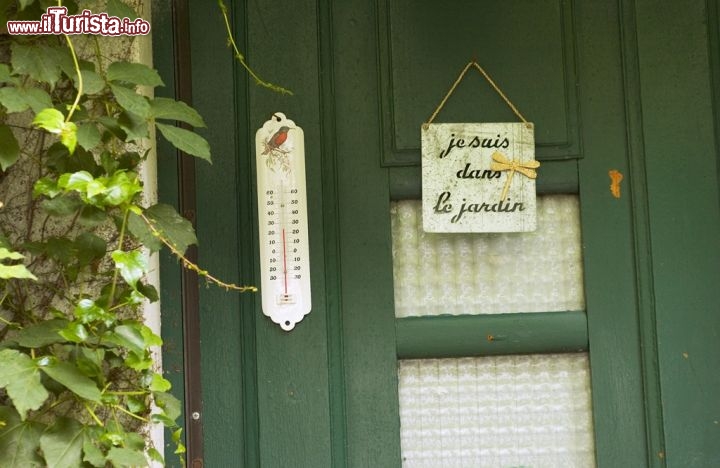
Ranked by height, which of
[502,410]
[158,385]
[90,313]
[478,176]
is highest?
[478,176]

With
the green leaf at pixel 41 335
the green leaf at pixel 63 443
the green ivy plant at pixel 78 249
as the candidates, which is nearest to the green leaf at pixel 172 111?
the green ivy plant at pixel 78 249

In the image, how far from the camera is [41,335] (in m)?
1.20

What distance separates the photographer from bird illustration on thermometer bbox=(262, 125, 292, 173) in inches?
61.7

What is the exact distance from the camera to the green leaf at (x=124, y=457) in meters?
1.17

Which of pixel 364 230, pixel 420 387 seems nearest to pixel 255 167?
pixel 364 230

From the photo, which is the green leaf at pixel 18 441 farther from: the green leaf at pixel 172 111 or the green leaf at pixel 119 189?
the green leaf at pixel 172 111

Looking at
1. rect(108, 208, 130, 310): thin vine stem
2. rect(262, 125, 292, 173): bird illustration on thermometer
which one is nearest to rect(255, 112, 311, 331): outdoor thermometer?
rect(262, 125, 292, 173): bird illustration on thermometer

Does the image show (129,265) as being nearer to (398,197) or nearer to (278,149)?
(278,149)

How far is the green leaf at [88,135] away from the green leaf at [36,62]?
8 centimetres

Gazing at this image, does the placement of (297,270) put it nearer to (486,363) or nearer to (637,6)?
(486,363)

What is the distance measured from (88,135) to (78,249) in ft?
0.73

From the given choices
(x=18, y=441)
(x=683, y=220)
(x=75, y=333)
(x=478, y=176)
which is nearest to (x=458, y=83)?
(x=478, y=176)

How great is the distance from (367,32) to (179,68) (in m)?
0.37

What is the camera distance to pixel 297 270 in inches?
61.2
